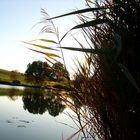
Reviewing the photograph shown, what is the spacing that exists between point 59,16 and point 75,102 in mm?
702

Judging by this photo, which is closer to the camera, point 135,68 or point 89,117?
point 135,68

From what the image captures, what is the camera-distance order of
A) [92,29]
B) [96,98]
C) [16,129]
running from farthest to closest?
[16,129] < [92,29] < [96,98]

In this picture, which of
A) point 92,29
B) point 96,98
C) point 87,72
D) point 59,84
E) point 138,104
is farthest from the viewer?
point 59,84

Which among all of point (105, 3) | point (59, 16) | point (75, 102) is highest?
point (105, 3)

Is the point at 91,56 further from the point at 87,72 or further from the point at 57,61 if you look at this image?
the point at 57,61

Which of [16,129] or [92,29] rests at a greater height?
[92,29]

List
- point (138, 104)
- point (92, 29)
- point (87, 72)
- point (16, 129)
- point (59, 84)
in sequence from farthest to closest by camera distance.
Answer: point (16, 129)
point (59, 84)
point (87, 72)
point (92, 29)
point (138, 104)

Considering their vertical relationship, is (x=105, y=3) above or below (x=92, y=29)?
above

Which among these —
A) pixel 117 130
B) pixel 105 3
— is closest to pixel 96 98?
pixel 117 130

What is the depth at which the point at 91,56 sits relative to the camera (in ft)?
7.70

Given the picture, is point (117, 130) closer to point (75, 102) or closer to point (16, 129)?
point (75, 102)

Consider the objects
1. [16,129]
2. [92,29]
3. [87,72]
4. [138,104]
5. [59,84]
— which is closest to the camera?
[138,104]

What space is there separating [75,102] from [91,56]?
36 cm

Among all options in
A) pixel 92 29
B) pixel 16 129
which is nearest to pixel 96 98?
pixel 92 29
